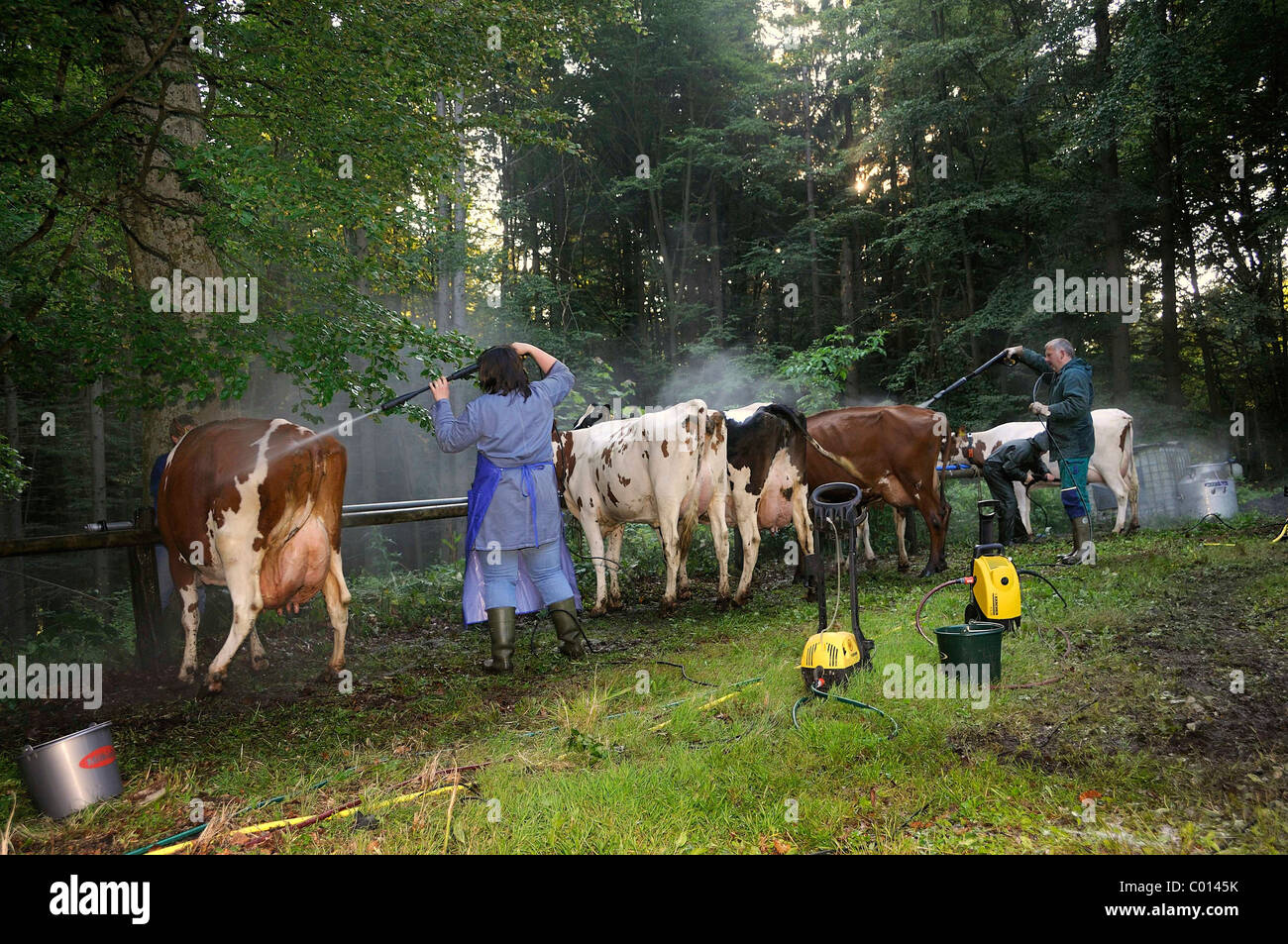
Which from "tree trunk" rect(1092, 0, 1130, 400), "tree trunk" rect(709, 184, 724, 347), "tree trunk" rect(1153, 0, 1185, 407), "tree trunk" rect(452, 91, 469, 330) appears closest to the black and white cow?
"tree trunk" rect(452, 91, 469, 330)

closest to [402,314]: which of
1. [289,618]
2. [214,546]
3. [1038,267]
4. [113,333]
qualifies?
[113,333]

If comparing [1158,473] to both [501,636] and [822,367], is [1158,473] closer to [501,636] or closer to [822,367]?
[822,367]

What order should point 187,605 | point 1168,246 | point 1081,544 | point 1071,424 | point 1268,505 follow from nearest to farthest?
1. point 187,605
2. point 1081,544
3. point 1071,424
4. point 1268,505
5. point 1168,246

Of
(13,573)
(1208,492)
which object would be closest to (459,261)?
(13,573)

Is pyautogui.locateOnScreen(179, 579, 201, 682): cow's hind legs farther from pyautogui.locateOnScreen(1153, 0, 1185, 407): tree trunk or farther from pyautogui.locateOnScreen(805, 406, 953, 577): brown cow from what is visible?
pyautogui.locateOnScreen(1153, 0, 1185, 407): tree trunk

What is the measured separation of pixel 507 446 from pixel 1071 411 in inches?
246

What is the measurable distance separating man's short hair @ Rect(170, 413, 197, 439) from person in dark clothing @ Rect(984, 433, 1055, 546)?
29.4 feet

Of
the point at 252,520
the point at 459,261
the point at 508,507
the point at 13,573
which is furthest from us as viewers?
the point at 459,261

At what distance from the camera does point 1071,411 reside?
27.8 feet

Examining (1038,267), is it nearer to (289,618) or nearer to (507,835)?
(289,618)

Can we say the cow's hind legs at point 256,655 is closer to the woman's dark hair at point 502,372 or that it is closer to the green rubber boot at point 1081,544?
the woman's dark hair at point 502,372

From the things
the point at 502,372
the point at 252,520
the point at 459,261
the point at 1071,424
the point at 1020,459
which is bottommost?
the point at 252,520

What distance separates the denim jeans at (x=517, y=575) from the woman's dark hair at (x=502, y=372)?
3.98ft

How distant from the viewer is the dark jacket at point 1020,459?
386 inches
